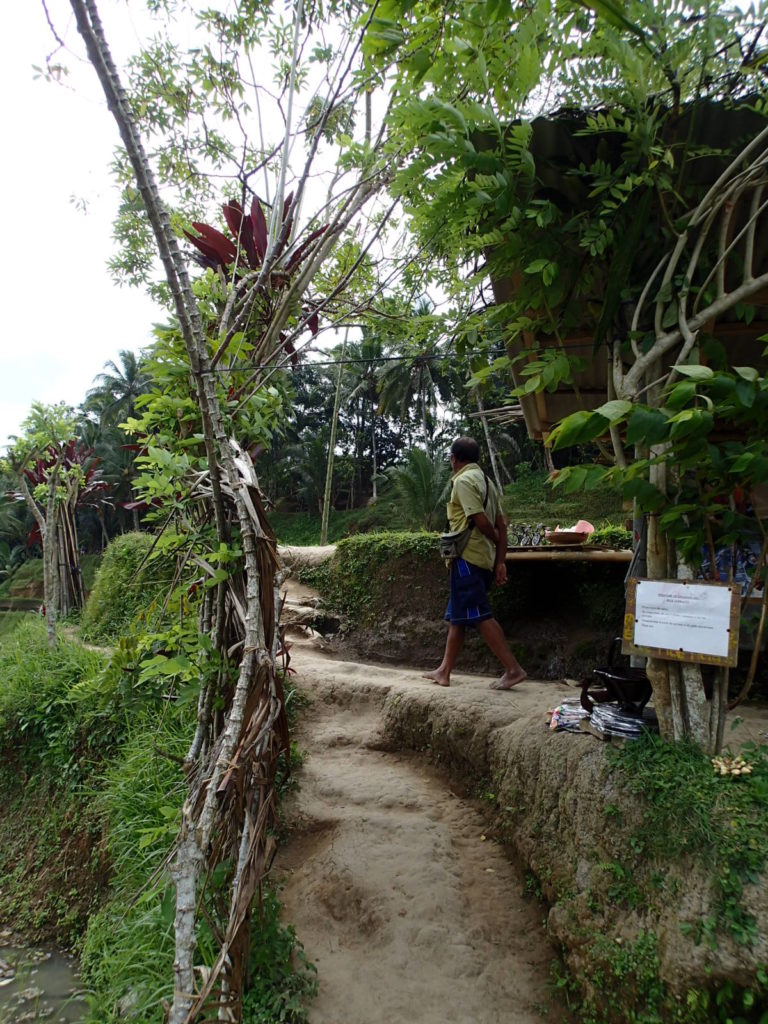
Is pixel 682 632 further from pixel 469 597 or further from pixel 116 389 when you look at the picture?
pixel 116 389

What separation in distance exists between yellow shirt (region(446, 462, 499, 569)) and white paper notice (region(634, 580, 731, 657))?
6.42ft

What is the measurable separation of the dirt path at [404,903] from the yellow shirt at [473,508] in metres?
1.41

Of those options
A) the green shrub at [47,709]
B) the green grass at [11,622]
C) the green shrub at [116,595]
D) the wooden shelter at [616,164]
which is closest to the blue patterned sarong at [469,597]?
the wooden shelter at [616,164]

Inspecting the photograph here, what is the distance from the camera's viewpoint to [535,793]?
2980 millimetres

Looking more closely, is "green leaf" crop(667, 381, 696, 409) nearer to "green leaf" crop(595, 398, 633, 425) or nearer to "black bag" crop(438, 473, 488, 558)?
"green leaf" crop(595, 398, 633, 425)

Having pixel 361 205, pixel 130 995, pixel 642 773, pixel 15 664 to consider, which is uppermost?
pixel 361 205

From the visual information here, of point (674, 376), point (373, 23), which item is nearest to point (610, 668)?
point (674, 376)

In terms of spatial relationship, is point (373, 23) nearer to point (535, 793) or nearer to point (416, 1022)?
point (535, 793)

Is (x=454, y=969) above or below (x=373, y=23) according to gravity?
below

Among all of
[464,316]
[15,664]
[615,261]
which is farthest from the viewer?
[15,664]

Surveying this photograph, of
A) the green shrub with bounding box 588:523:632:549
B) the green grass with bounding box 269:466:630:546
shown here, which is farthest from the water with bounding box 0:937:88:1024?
the green grass with bounding box 269:466:630:546

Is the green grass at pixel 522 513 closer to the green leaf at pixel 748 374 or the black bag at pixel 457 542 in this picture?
the black bag at pixel 457 542

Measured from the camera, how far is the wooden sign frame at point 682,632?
228cm

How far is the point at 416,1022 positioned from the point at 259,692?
4.51 ft
